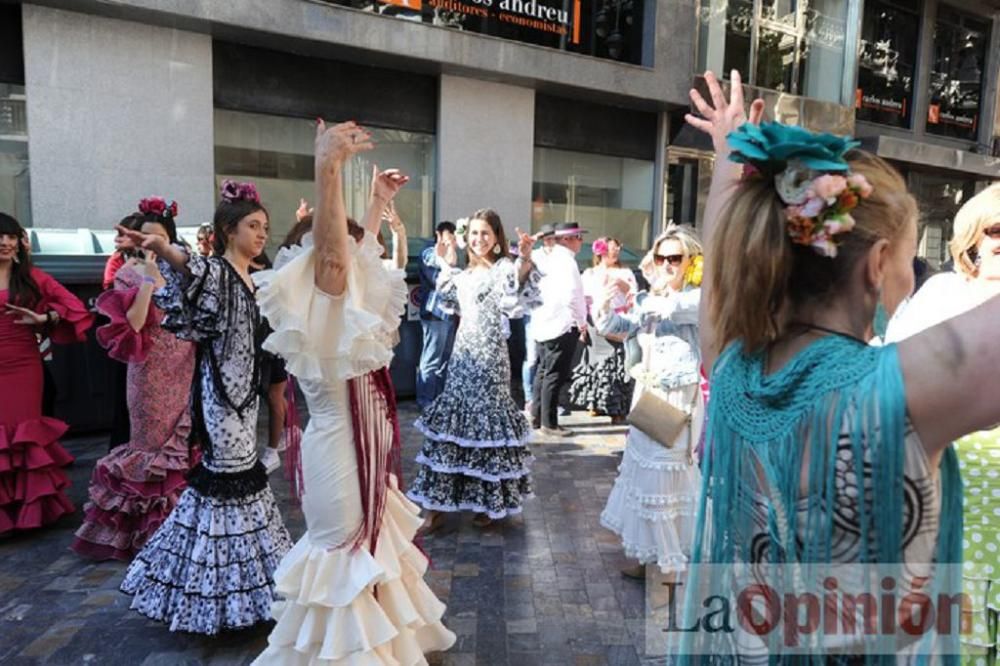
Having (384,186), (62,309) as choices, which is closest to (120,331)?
(62,309)

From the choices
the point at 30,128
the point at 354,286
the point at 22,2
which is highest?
the point at 22,2

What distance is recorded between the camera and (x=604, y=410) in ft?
25.3

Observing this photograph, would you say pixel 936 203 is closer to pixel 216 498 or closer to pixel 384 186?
pixel 384 186

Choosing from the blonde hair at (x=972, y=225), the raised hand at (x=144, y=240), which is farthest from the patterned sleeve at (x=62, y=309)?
the blonde hair at (x=972, y=225)

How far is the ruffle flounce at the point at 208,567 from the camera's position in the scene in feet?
10.3

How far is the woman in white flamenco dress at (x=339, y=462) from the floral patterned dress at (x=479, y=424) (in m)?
1.76

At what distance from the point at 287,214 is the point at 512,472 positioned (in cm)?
768

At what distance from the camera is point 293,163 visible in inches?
432

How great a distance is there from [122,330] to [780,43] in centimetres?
1588

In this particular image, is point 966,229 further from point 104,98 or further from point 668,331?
point 104,98

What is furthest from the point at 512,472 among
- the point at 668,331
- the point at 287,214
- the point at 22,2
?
the point at 22,2

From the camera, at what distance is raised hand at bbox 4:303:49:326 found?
14.3 ft

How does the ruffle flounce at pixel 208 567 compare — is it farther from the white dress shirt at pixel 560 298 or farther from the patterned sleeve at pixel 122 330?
the white dress shirt at pixel 560 298

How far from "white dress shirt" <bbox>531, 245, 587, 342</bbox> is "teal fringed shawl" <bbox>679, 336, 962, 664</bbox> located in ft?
18.1
